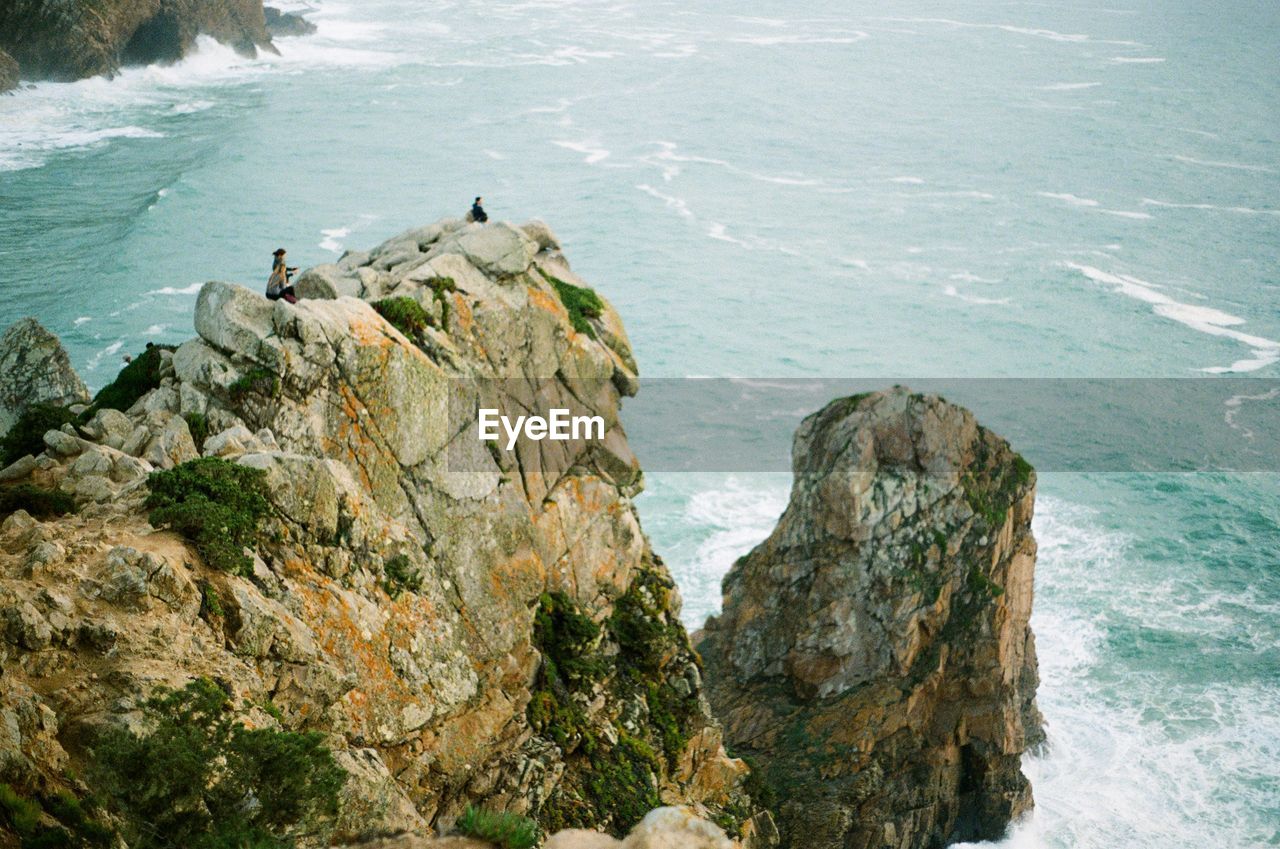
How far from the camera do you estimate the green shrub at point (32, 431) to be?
960 inches

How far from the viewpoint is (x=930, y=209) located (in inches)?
4124

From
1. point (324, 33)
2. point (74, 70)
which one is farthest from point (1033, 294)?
point (324, 33)

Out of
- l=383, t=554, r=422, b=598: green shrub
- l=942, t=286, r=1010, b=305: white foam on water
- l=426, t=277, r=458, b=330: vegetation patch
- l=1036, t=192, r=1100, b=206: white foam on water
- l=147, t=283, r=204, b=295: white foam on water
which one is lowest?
l=942, t=286, r=1010, b=305: white foam on water

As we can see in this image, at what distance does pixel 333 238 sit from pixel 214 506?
236 feet

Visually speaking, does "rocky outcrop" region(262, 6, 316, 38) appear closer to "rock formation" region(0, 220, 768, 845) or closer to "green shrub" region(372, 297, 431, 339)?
"rock formation" region(0, 220, 768, 845)

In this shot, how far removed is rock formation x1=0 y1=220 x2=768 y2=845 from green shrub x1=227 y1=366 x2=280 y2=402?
0.14ft

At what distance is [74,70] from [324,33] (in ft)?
162

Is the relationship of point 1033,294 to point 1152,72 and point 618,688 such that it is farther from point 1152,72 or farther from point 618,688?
point 1152,72

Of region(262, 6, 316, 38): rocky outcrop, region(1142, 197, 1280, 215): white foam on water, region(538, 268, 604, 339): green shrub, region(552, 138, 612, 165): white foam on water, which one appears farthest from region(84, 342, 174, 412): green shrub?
region(262, 6, 316, 38): rocky outcrop

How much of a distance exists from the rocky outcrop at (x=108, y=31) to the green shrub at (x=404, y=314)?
113440mm

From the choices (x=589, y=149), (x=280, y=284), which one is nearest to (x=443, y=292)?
(x=280, y=284)

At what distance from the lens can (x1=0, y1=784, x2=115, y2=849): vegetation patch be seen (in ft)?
44.3

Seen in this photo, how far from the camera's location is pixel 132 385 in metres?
26.2

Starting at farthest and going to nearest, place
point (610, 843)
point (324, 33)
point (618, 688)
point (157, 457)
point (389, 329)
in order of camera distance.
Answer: point (324, 33) → point (618, 688) → point (389, 329) → point (157, 457) → point (610, 843)
